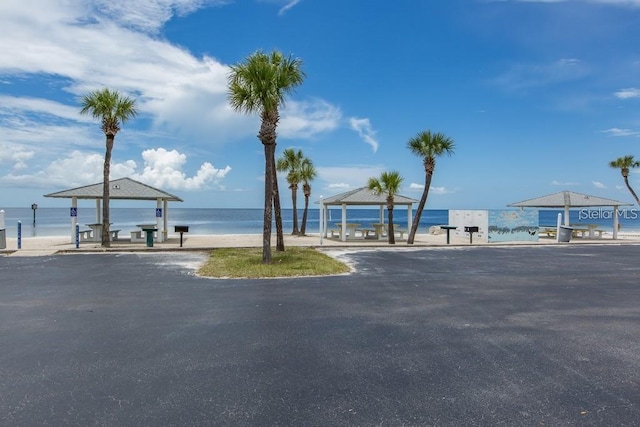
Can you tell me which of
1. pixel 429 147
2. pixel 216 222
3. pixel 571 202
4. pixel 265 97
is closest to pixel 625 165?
pixel 571 202

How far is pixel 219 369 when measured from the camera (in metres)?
4.96

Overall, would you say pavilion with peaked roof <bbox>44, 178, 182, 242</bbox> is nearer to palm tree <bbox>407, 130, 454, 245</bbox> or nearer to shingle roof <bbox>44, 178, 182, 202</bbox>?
shingle roof <bbox>44, 178, 182, 202</bbox>

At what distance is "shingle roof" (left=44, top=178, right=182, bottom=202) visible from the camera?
23.0 metres

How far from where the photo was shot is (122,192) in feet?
Result: 77.6

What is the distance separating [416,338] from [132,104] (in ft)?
59.6

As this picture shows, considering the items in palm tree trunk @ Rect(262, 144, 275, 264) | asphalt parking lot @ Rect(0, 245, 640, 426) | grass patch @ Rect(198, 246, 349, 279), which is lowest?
asphalt parking lot @ Rect(0, 245, 640, 426)

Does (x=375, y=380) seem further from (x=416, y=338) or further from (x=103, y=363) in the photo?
(x=103, y=363)

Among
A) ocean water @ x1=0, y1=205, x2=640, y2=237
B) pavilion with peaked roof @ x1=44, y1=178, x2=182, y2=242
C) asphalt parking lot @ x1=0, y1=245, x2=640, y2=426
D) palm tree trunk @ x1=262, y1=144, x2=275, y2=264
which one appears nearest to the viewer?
asphalt parking lot @ x1=0, y1=245, x2=640, y2=426

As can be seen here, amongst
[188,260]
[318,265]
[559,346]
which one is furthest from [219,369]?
[188,260]

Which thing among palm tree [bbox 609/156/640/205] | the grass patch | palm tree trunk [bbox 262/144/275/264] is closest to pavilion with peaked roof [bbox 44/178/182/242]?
the grass patch

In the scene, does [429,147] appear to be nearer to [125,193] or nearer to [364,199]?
[364,199]

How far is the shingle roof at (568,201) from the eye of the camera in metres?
29.2

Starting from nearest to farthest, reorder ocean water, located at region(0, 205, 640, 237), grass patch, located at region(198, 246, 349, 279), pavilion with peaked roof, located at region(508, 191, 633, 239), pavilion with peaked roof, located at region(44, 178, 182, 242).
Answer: grass patch, located at region(198, 246, 349, 279), pavilion with peaked roof, located at region(44, 178, 182, 242), pavilion with peaked roof, located at region(508, 191, 633, 239), ocean water, located at region(0, 205, 640, 237)

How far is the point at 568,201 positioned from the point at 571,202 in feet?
0.62
